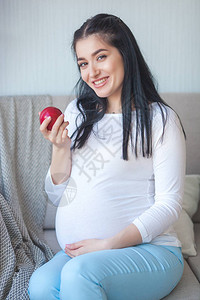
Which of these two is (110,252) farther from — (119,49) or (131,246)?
(119,49)

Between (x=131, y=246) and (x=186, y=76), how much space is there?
48.9 inches

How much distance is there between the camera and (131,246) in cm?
124

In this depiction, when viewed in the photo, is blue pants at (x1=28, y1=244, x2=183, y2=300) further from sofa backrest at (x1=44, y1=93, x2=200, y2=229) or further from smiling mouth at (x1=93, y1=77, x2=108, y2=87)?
sofa backrest at (x1=44, y1=93, x2=200, y2=229)

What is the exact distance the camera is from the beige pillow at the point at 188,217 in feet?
5.18

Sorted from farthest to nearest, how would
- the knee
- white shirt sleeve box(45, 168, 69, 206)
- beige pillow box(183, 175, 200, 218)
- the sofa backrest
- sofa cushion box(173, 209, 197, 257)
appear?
1. the sofa backrest
2. beige pillow box(183, 175, 200, 218)
3. sofa cushion box(173, 209, 197, 257)
4. white shirt sleeve box(45, 168, 69, 206)
5. the knee

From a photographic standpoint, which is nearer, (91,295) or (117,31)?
(91,295)

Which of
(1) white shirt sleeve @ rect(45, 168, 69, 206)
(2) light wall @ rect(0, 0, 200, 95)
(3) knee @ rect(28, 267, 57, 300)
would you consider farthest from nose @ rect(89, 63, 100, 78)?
(2) light wall @ rect(0, 0, 200, 95)

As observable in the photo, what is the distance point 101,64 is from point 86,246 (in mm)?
561

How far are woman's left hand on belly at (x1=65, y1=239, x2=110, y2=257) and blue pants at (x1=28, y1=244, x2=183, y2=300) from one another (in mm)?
45

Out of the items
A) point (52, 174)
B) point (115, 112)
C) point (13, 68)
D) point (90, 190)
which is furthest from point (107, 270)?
point (13, 68)

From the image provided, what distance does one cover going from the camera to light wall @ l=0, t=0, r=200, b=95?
2072 millimetres

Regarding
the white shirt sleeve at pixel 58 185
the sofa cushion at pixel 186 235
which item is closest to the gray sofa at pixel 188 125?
the sofa cushion at pixel 186 235

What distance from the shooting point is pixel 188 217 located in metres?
1.75

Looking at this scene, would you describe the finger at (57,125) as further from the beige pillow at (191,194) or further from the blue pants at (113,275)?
the beige pillow at (191,194)
